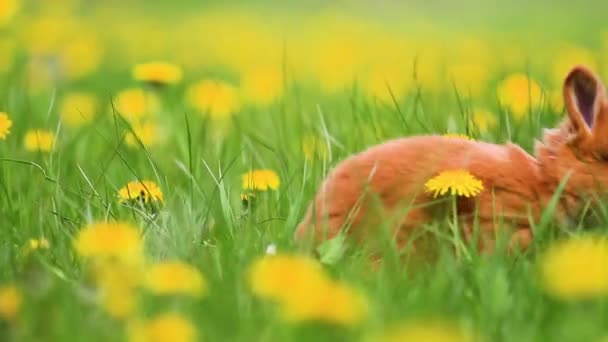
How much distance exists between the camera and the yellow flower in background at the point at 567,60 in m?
5.06

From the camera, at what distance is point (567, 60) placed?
5.41 meters

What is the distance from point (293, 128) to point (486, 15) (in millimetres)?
4603

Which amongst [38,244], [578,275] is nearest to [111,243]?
[38,244]

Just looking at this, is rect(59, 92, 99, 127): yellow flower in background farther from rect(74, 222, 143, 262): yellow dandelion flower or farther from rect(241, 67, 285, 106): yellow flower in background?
rect(74, 222, 143, 262): yellow dandelion flower

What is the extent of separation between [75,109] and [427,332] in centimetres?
314

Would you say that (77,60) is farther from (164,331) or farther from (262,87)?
(164,331)

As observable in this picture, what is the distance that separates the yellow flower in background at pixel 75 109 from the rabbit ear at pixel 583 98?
2180 mm

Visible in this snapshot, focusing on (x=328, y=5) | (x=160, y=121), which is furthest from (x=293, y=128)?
(x=328, y=5)

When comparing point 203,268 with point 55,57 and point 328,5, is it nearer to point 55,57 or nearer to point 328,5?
point 55,57

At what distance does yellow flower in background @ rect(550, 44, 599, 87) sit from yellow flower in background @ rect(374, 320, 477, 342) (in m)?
3.04


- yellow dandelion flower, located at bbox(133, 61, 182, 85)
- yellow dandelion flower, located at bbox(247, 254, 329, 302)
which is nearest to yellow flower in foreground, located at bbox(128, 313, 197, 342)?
yellow dandelion flower, located at bbox(247, 254, 329, 302)

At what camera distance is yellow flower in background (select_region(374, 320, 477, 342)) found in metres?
1.59

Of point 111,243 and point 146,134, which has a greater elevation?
point 111,243

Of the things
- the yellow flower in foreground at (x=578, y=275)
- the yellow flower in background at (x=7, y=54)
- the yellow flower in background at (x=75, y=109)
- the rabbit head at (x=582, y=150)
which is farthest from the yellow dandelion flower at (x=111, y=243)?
the yellow flower in background at (x=7, y=54)
